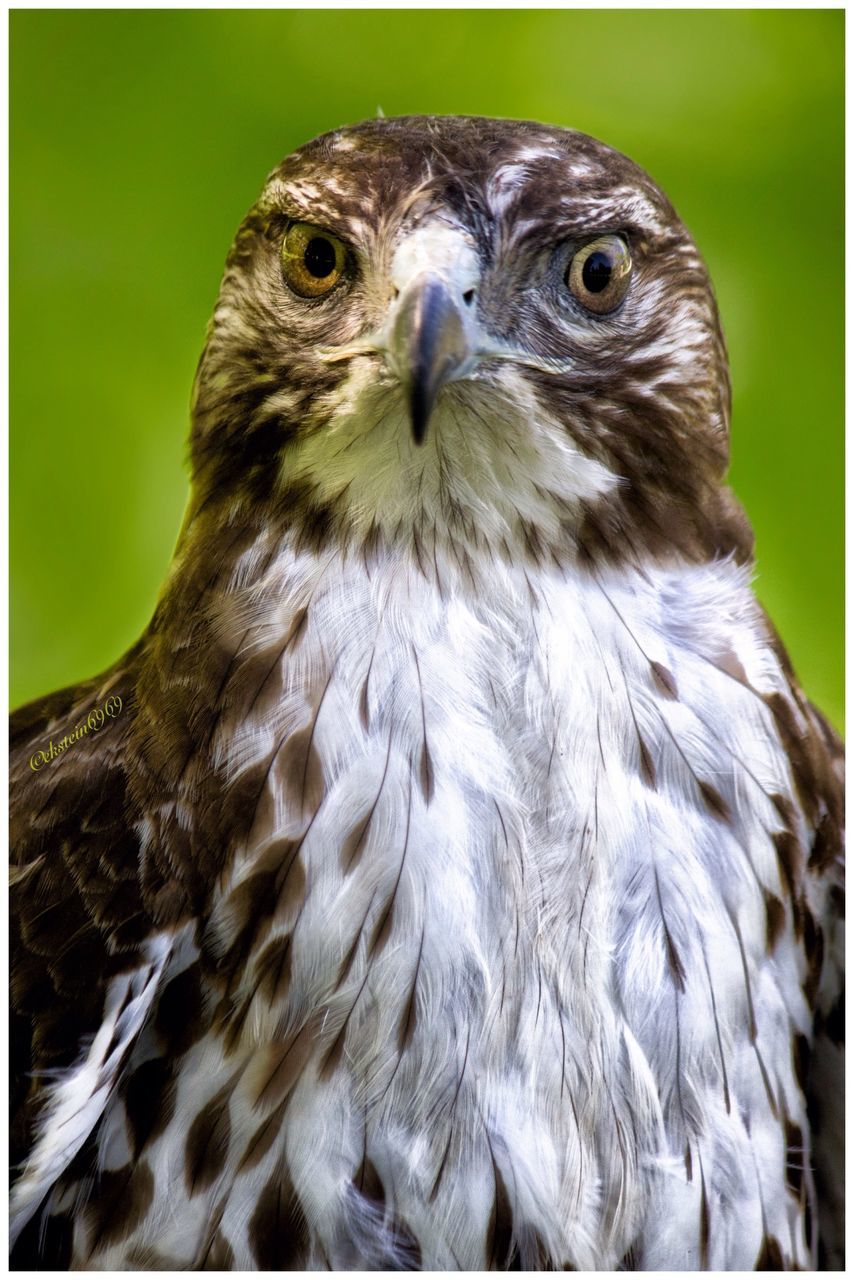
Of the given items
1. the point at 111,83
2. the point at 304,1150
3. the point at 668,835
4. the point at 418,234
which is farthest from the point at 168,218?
the point at 304,1150

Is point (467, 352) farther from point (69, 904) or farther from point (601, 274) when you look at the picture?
point (69, 904)

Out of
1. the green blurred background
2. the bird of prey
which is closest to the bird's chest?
the bird of prey

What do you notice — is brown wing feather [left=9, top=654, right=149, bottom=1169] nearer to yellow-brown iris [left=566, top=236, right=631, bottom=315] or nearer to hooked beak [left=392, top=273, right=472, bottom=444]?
hooked beak [left=392, top=273, right=472, bottom=444]

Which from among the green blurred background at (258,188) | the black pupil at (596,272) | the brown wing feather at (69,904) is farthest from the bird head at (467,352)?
the brown wing feather at (69,904)

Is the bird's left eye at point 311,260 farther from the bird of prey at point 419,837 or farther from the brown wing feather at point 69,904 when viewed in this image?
the brown wing feather at point 69,904

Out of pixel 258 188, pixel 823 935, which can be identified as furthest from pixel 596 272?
pixel 823 935

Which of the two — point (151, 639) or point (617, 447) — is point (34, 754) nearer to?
point (151, 639)
